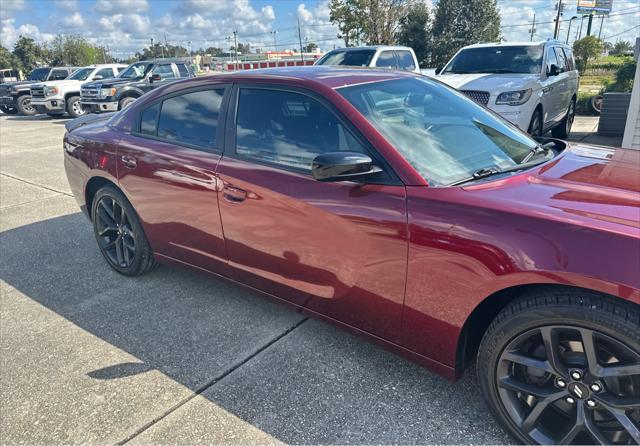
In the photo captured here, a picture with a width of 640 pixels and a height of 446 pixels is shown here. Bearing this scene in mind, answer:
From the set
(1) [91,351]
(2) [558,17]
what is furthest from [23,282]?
(2) [558,17]

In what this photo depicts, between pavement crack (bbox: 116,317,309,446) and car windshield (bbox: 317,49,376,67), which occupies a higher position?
car windshield (bbox: 317,49,376,67)

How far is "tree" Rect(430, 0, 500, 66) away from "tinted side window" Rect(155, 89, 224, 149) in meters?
31.2

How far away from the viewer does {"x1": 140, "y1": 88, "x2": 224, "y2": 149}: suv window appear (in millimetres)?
2994

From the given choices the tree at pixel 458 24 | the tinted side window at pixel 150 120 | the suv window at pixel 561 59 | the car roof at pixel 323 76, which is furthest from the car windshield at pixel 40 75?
the tree at pixel 458 24

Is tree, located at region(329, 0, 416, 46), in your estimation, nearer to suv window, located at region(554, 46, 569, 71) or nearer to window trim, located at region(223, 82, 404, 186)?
suv window, located at region(554, 46, 569, 71)

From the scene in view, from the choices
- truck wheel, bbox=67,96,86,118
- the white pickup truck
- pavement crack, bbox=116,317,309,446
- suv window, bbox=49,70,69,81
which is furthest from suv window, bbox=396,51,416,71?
suv window, bbox=49,70,69,81

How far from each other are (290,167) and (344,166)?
511mm

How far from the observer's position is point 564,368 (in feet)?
6.04

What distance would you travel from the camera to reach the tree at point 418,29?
31625 mm

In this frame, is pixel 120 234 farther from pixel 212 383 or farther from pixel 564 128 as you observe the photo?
pixel 564 128

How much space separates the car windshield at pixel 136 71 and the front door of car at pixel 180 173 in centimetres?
1367

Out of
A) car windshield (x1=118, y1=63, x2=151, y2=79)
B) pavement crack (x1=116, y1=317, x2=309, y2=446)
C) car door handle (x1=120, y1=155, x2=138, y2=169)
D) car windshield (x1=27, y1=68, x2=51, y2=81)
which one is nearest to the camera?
pavement crack (x1=116, y1=317, x2=309, y2=446)

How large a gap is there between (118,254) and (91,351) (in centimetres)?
114

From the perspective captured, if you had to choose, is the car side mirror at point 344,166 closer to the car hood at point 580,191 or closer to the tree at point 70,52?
the car hood at point 580,191
